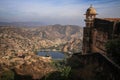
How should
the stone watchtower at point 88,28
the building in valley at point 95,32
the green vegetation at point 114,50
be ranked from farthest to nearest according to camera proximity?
the stone watchtower at point 88,28 < the building in valley at point 95,32 < the green vegetation at point 114,50

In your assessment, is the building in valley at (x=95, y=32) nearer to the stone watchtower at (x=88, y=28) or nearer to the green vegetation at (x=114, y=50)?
the stone watchtower at (x=88, y=28)

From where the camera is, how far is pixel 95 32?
37875 mm

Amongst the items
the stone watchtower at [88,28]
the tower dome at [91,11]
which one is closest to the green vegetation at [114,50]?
the stone watchtower at [88,28]

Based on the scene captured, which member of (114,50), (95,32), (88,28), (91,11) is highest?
(91,11)

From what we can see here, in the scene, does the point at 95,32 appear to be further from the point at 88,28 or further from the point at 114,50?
the point at 114,50

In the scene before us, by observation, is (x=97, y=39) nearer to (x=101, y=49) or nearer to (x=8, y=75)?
(x=101, y=49)

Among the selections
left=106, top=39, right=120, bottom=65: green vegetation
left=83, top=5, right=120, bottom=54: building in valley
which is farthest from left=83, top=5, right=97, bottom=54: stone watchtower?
left=106, top=39, right=120, bottom=65: green vegetation

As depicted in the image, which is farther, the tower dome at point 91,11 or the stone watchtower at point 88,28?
the tower dome at point 91,11

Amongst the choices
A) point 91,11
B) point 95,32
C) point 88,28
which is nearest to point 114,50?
point 95,32

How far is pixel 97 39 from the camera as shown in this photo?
3753cm

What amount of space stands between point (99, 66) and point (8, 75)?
30.1 meters

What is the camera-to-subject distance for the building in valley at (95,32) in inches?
1324

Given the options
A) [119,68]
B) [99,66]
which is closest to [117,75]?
[119,68]

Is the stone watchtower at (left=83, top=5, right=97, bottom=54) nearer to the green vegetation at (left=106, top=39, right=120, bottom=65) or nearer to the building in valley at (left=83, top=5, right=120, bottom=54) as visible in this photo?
the building in valley at (left=83, top=5, right=120, bottom=54)
